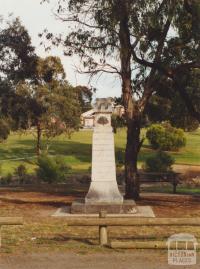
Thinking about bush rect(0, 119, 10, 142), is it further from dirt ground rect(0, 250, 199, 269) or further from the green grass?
dirt ground rect(0, 250, 199, 269)

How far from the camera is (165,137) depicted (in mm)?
55219

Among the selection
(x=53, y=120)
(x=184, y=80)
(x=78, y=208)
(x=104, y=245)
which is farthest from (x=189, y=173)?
(x=104, y=245)

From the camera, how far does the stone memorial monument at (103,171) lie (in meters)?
15.6

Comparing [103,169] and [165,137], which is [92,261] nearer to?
[103,169]

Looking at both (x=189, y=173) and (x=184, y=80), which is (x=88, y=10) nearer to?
(x=184, y=80)

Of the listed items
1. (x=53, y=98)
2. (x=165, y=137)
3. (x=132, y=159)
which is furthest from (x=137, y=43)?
(x=165, y=137)

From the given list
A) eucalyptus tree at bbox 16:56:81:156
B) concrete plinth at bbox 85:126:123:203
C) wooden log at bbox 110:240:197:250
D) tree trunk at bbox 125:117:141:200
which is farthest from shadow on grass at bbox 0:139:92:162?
wooden log at bbox 110:240:197:250

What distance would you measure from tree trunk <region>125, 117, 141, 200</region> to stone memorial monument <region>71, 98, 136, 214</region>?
4153mm

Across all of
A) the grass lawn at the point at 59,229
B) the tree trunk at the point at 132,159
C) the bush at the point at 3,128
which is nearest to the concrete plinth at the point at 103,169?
the grass lawn at the point at 59,229

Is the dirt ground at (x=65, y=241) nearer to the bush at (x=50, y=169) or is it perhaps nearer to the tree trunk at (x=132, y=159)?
the tree trunk at (x=132, y=159)
